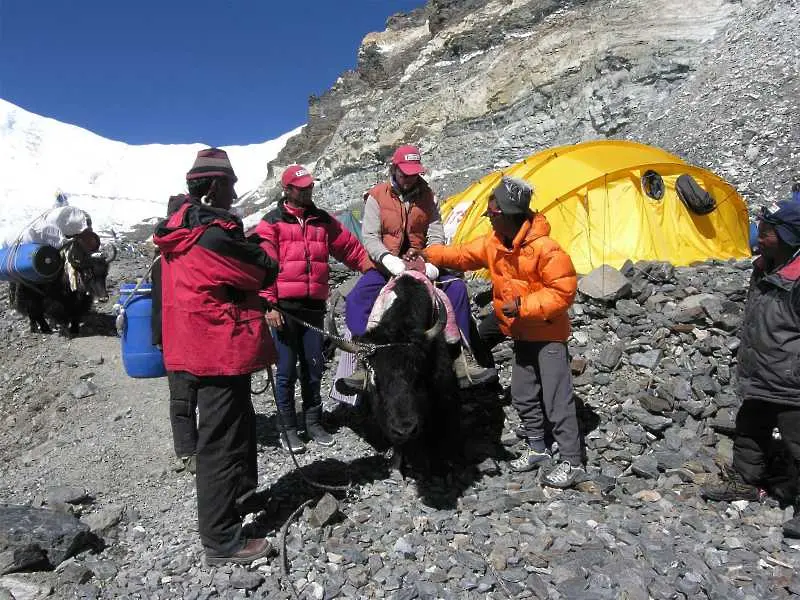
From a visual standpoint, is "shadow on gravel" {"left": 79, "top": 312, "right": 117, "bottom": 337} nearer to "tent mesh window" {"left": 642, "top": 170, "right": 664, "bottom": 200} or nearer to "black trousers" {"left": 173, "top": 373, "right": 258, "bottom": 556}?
"black trousers" {"left": 173, "top": 373, "right": 258, "bottom": 556}

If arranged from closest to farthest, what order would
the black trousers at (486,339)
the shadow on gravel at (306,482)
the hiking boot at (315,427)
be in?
the shadow on gravel at (306,482) < the hiking boot at (315,427) < the black trousers at (486,339)

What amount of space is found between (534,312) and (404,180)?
67.0 inches

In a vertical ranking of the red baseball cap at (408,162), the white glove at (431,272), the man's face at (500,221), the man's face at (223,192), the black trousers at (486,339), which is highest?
the red baseball cap at (408,162)

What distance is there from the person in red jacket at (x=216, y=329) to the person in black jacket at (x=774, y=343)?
3022 mm

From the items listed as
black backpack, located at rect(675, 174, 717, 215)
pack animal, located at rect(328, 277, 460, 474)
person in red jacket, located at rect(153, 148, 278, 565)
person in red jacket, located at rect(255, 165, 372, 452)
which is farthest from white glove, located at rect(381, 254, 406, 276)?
black backpack, located at rect(675, 174, 717, 215)

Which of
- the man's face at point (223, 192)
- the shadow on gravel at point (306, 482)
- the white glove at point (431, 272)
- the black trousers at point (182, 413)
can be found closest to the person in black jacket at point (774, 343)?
the white glove at point (431, 272)

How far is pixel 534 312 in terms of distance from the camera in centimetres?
383

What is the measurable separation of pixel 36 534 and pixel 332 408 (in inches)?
116

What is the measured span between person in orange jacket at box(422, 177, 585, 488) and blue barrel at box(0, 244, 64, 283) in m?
7.61

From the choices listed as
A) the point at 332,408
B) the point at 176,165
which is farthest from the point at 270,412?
the point at 176,165

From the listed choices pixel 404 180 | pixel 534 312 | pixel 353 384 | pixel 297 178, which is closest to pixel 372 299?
pixel 353 384

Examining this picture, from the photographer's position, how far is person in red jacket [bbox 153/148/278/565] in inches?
123

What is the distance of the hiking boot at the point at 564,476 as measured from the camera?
3996 mm

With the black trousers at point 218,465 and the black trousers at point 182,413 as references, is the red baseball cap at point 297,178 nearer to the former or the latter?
the black trousers at point 182,413
